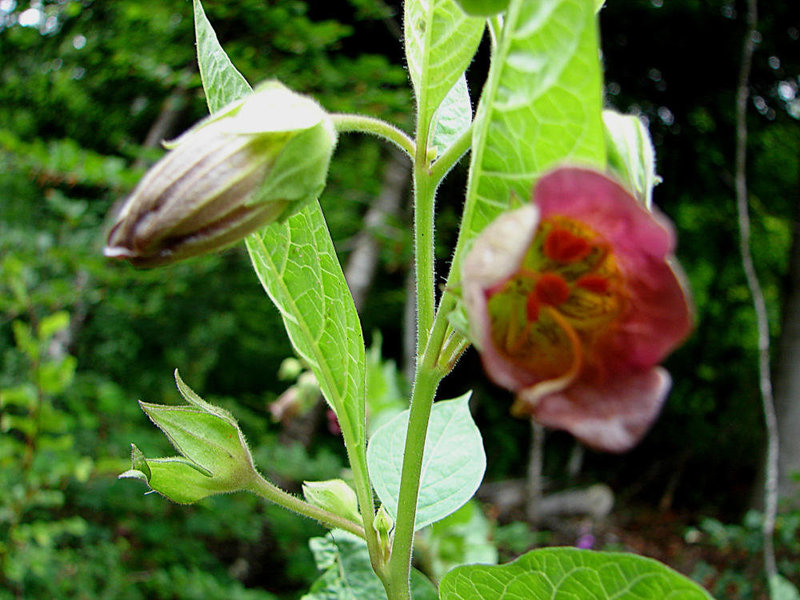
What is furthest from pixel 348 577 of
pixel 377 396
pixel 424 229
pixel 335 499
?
pixel 377 396

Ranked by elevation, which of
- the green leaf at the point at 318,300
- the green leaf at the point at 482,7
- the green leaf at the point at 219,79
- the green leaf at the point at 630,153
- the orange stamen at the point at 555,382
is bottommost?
the green leaf at the point at 318,300

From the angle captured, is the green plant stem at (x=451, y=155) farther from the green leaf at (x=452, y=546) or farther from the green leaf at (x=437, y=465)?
the green leaf at (x=452, y=546)

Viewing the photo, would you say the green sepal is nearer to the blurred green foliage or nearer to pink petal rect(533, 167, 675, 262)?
pink petal rect(533, 167, 675, 262)

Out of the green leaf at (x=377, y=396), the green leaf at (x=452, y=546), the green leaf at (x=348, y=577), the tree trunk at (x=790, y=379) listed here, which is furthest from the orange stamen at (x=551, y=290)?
the tree trunk at (x=790, y=379)

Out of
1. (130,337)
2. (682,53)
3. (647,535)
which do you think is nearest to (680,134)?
(682,53)

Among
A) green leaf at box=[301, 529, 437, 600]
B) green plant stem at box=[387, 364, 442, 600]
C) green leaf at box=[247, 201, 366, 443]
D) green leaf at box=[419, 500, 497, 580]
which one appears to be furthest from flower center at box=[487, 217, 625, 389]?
green leaf at box=[419, 500, 497, 580]

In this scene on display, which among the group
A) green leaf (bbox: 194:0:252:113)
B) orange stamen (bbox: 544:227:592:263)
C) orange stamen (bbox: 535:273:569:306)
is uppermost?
Answer: green leaf (bbox: 194:0:252:113)
